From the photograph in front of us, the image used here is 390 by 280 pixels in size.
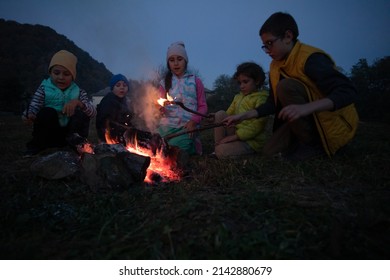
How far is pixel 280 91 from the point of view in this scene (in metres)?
3.35

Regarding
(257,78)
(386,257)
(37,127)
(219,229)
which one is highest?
(257,78)

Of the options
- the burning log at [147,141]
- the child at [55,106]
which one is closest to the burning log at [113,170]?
the burning log at [147,141]

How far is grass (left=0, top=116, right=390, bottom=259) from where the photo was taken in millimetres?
→ 1572

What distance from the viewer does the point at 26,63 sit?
4041cm

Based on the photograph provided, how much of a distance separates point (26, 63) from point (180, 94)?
45662 mm

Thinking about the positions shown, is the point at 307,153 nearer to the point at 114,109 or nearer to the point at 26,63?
the point at 114,109

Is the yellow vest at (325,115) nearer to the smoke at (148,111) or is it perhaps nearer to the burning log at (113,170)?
the burning log at (113,170)

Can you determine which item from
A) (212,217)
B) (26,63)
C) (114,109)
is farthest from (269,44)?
(26,63)

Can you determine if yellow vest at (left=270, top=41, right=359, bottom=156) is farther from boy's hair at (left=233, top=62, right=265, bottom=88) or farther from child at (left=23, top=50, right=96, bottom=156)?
child at (left=23, top=50, right=96, bottom=156)

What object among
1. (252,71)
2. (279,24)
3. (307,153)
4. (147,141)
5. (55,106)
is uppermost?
(279,24)

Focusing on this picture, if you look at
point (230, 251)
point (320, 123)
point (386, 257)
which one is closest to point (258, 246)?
point (230, 251)

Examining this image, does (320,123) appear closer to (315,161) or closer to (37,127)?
(315,161)

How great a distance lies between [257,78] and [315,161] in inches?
67.3

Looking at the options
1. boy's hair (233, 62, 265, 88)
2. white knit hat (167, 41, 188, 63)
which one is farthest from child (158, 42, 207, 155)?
boy's hair (233, 62, 265, 88)
